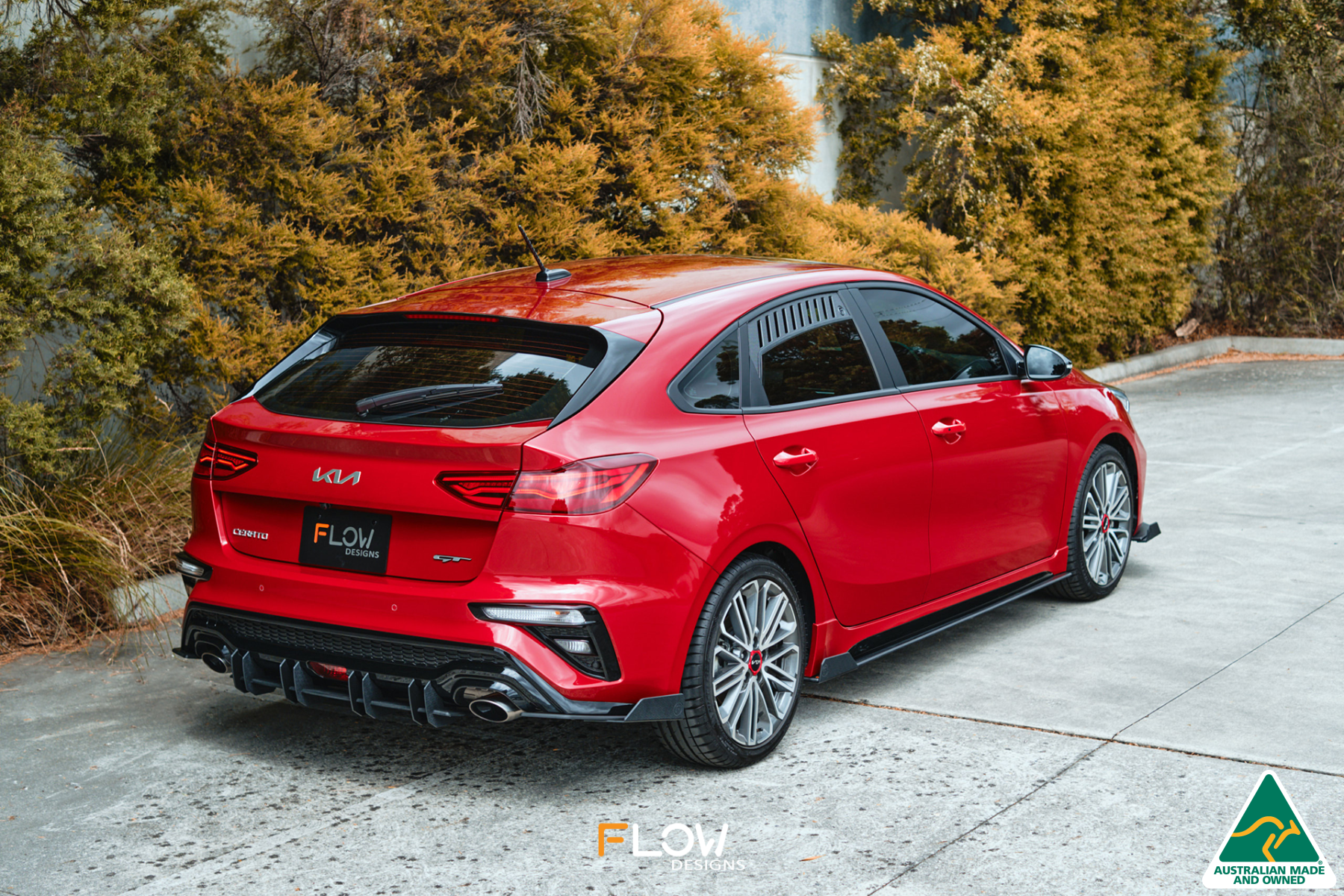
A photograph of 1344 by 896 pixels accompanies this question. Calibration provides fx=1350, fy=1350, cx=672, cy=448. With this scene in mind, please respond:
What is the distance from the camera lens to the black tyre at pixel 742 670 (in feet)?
14.0

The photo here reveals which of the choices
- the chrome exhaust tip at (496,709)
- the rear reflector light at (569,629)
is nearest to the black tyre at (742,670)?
the rear reflector light at (569,629)

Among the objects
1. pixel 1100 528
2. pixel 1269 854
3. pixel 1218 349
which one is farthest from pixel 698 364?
pixel 1218 349

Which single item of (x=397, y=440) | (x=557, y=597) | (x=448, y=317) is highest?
(x=448, y=317)

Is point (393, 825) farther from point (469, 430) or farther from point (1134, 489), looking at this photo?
point (1134, 489)

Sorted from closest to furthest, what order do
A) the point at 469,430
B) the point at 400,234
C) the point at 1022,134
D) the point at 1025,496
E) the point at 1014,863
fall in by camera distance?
the point at 1014,863 < the point at 469,430 < the point at 1025,496 < the point at 400,234 < the point at 1022,134

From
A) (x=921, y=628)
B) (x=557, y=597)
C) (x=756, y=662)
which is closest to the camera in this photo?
(x=557, y=597)

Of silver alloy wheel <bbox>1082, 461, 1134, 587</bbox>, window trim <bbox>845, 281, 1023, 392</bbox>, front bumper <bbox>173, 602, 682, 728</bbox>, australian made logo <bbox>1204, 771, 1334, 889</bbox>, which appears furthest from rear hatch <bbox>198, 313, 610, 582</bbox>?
silver alloy wheel <bbox>1082, 461, 1134, 587</bbox>

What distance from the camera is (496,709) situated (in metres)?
3.98

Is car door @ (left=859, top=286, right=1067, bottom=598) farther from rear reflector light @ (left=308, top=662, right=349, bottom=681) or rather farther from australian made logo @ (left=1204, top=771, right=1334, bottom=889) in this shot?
rear reflector light @ (left=308, top=662, right=349, bottom=681)

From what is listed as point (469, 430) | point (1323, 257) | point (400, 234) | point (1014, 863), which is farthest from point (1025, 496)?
point (1323, 257)

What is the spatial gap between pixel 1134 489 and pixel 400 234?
14.8 feet

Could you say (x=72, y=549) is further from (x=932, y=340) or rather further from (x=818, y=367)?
(x=932, y=340)

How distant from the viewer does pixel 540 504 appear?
3.97m

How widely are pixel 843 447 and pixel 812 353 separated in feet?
1.27
